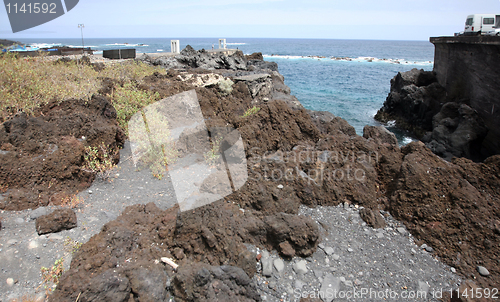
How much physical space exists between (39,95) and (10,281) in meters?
4.32

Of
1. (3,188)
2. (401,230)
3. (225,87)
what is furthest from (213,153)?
(225,87)

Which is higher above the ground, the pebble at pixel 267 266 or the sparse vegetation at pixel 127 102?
the sparse vegetation at pixel 127 102

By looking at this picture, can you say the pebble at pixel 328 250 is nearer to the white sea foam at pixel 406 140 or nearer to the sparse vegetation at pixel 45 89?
the sparse vegetation at pixel 45 89

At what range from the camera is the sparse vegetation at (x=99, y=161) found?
4.94 m

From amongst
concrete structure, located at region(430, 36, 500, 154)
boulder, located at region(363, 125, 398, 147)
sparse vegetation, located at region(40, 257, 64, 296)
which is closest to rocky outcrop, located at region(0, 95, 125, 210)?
sparse vegetation, located at region(40, 257, 64, 296)

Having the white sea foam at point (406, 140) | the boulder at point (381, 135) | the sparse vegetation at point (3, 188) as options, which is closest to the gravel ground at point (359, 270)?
the boulder at point (381, 135)

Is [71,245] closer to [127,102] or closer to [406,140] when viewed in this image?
[127,102]

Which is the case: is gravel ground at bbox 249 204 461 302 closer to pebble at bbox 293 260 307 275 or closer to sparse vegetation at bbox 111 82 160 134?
pebble at bbox 293 260 307 275

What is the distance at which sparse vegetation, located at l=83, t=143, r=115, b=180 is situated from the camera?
494 centimetres

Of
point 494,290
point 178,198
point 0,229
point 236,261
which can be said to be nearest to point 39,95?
point 0,229

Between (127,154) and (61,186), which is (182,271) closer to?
(61,186)

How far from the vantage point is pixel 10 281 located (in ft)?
9.96

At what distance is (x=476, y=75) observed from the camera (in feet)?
52.1

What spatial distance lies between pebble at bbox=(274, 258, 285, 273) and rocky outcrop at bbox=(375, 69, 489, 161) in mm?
12517
